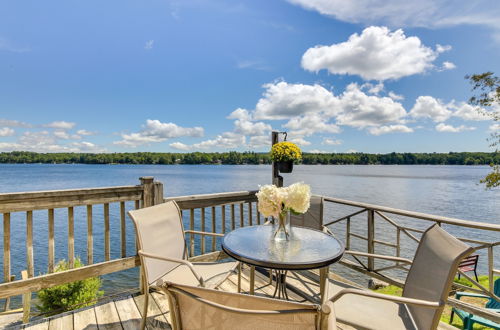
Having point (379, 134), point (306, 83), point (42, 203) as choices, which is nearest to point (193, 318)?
point (42, 203)

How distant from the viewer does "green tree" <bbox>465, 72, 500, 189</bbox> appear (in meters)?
9.23

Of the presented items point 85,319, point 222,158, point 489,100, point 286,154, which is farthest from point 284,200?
point 222,158

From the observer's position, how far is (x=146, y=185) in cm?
298

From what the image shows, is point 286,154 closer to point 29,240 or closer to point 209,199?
point 209,199

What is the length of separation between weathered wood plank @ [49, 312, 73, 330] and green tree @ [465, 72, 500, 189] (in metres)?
12.4

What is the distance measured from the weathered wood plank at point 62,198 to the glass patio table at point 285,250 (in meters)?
1.38

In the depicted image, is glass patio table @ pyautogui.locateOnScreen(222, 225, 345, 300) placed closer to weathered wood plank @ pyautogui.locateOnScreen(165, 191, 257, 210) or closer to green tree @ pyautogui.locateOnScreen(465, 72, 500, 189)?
weathered wood plank @ pyautogui.locateOnScreen(165, 191, 257, 210)

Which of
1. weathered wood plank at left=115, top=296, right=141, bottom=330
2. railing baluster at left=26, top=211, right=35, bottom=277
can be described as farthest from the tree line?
railing baluster at left=26, top=211, right=35, bottom=277

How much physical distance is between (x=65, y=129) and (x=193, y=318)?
60.4 meters

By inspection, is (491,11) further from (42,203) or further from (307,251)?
(42,203)

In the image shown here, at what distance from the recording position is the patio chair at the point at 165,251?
7.02 feet

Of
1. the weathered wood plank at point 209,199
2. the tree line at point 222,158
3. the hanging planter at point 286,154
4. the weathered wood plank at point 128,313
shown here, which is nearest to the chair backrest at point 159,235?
the weathered wood plank at point 209,199

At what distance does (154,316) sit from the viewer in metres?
2.50

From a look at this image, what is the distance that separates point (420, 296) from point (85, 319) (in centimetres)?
283
